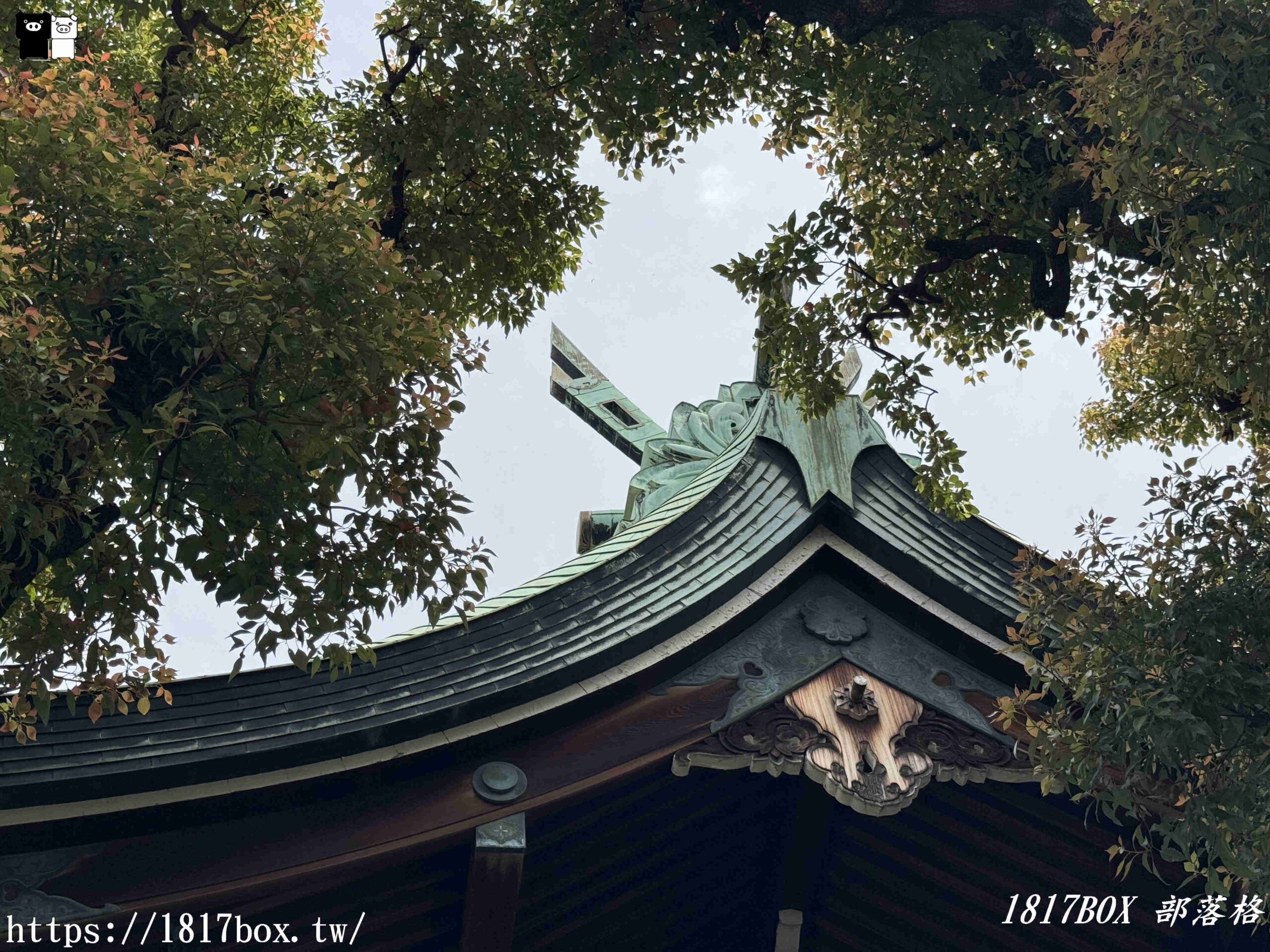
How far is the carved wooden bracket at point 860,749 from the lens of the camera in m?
6.37

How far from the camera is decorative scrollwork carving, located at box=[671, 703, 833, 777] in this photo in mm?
6434

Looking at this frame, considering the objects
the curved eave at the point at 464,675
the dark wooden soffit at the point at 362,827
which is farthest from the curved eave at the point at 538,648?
the dark wooden soffit at the point at 362,827

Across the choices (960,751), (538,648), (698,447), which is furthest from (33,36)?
(960,751)

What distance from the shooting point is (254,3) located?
25.3ft

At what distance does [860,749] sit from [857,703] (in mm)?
277

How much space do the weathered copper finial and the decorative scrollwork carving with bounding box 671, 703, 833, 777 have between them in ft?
0.64

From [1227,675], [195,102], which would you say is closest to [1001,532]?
[1227,675]

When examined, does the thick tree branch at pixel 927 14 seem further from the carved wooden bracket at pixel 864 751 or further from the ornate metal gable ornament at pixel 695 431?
the carved wooden bracket at pixel 864 751

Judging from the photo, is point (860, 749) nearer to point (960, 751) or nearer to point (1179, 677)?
point (960, 751)

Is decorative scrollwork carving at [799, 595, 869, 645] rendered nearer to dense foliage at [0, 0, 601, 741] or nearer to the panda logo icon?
dense foliage at [0, 0, 601, 741]

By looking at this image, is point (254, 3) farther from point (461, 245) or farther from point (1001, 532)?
point (1001, 532)

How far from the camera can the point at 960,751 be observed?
6.67 metres

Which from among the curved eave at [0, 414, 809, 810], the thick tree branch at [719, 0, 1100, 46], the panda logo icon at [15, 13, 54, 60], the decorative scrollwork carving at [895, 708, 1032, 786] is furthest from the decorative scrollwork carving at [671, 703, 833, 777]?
the panda logo icon at [15, 13, 54, 60]

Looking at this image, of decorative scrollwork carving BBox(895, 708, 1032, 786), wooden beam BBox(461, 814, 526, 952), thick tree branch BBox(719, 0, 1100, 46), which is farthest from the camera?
decorative scrollwork carving BBox(895, 708, 1032, 786)
